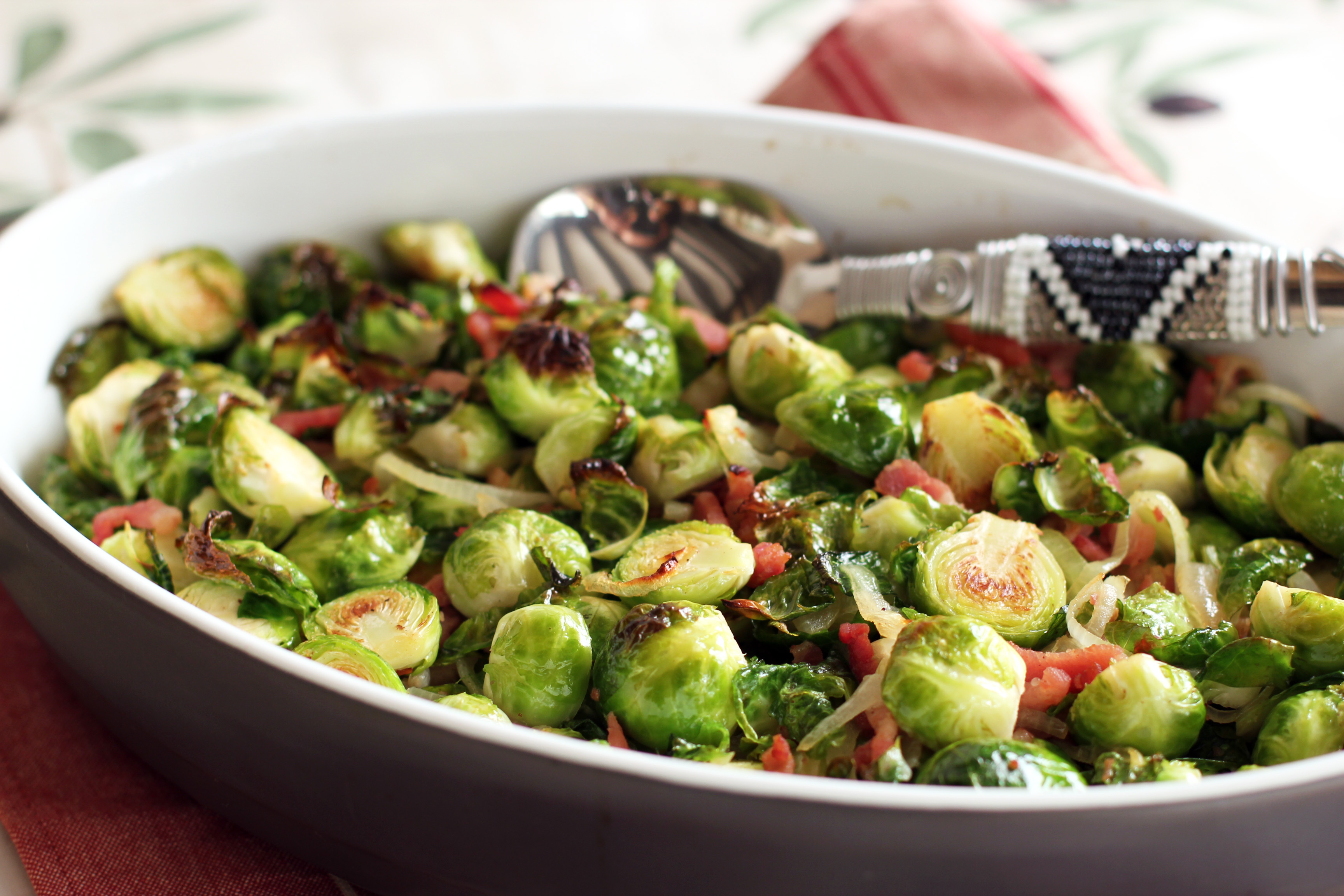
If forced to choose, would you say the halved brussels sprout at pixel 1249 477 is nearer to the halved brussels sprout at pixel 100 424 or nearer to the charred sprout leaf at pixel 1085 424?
the charred sprout leaf at pixel 1085 424

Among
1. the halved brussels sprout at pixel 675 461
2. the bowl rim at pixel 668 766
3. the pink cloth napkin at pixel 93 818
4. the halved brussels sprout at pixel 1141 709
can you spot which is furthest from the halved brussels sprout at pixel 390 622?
the halved brussels sprout at pixel 1141 709

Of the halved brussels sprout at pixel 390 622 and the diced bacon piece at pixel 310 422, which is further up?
the diced bacon piece at pixel 310 422

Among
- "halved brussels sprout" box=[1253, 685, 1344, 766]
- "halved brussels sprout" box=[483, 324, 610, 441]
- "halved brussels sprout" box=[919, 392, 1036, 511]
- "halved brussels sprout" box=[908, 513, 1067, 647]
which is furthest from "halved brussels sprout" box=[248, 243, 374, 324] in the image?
"halved brussels sprout" box=[1253, 685, 1344, 766]


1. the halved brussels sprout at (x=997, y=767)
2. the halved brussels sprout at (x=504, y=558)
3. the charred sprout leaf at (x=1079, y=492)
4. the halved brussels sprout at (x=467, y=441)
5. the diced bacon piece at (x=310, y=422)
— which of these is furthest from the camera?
the diced bacon piece at (x=310, y=422)

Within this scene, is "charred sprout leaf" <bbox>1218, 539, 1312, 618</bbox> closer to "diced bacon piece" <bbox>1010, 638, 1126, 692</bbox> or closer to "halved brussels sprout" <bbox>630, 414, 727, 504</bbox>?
"diced bacon piece" <bbox>1010, 638, 1126, 692</bbox>

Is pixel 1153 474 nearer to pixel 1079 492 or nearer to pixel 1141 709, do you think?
pixel 1079 492

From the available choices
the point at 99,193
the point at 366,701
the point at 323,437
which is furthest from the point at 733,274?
the point at 366,701

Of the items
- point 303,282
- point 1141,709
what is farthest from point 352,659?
point 303,282
